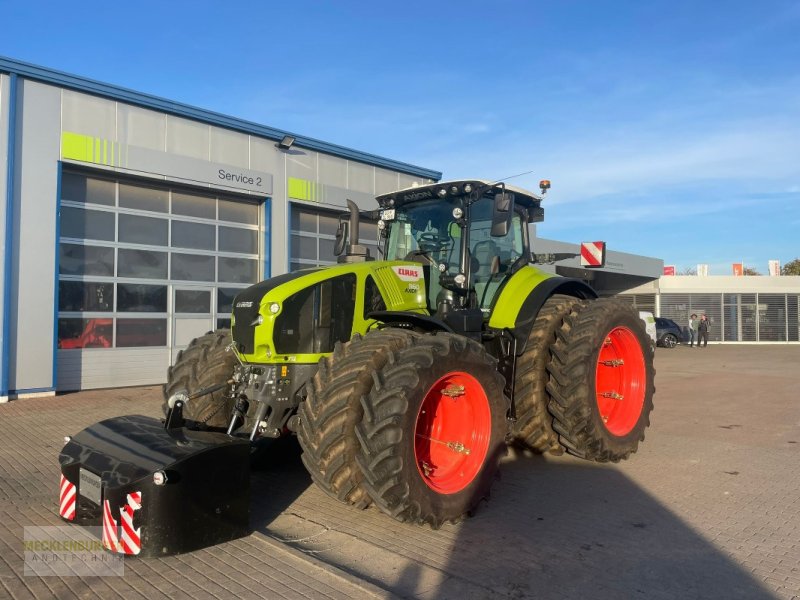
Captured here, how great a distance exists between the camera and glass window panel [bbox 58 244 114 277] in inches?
447

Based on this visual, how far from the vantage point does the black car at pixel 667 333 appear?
27.7 meters

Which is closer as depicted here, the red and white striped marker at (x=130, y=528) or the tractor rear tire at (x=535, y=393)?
the red and white striped marker at (x=130, y=528)

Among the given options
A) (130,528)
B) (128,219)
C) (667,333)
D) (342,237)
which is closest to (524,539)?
(130,528)

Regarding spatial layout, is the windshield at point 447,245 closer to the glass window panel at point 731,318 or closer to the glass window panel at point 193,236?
the glass window panel at point 193,236

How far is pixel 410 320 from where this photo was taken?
521 centimetres

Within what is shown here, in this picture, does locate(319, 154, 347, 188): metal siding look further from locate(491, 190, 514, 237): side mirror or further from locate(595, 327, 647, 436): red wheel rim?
locate(491, 190, 514, 237): side mirror

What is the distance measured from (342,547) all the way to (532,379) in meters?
2.54

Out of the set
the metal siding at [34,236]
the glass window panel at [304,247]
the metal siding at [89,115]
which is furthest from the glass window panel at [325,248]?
the metal siding at [34,236]

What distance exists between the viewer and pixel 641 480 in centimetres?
570

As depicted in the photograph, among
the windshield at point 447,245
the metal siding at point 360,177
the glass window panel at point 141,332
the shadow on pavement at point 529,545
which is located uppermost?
the metal siding at point 360,177

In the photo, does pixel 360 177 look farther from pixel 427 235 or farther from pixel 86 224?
pixel 427 235

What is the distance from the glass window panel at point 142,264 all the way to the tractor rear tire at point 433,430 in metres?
9.31

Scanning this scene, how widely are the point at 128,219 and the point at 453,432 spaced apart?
9636 millimetres

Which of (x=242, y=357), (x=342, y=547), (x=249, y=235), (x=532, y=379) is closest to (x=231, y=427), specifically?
(x=242, y=357)
